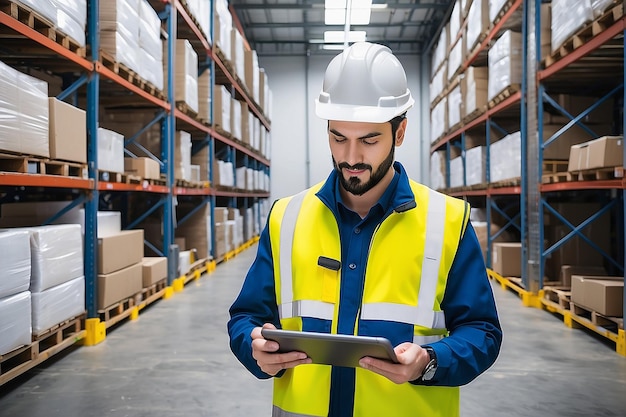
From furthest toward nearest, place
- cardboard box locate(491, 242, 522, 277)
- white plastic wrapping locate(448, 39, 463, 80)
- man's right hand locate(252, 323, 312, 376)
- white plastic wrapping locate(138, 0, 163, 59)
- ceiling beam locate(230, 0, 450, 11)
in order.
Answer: ceiling beam locate(230, 0, 450, 11)
white plastic wrapping locate(448, 39, 463, 80)
cardboard box locate(491, 242, 522, 277)
white plastic wrapping locate(138, 0, 163, 59)
man's right hand locate(252, 323, 312, 376)

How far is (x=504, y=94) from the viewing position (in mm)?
7770

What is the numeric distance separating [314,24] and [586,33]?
1256 cm

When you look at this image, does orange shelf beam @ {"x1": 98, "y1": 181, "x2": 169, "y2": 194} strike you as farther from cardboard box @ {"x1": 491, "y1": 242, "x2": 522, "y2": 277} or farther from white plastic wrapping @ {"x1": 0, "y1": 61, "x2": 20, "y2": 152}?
cardboard box @ {"x1": 491, "y1": 242, "x2": 522, "y2": 277}

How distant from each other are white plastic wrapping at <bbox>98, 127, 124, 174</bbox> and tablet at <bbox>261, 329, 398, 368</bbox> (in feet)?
14.4

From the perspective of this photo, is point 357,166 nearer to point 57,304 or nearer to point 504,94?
point 57,304

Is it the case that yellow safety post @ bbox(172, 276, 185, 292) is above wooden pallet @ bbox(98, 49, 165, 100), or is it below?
below

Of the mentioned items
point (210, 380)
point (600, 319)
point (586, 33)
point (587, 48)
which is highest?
point (586, 33)

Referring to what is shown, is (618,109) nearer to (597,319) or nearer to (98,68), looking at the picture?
(597,319)

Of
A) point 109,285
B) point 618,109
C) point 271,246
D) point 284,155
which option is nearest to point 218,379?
point 109,285

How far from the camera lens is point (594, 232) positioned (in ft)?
22.3

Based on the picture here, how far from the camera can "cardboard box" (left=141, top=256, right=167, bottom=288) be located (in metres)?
6.50

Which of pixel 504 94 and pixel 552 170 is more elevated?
pixel 504 94

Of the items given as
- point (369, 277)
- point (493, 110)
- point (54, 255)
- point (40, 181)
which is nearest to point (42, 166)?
point (40, 181)

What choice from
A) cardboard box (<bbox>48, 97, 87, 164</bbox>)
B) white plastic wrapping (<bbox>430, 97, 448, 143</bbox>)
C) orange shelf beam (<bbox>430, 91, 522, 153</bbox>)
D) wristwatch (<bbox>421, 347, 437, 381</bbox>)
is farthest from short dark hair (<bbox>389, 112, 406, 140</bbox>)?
white plastic wrapping (<bbox>430, 97, 448, 143</bbox>)
